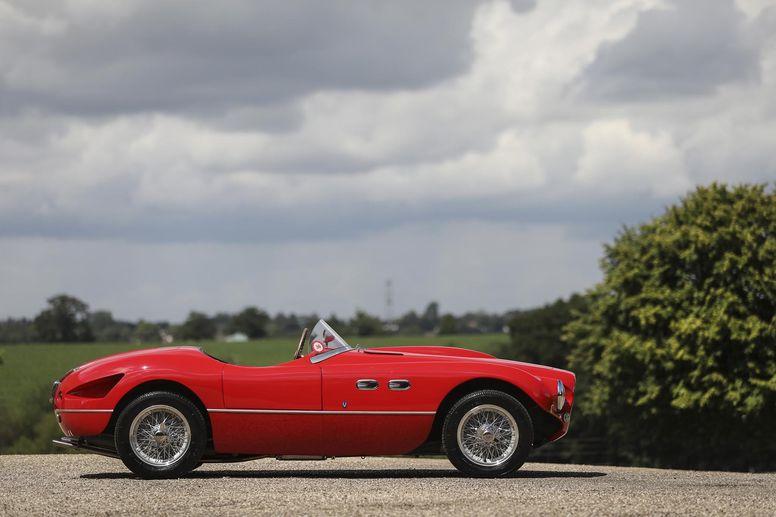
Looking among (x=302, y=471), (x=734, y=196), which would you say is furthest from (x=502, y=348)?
(x=302, y=471)

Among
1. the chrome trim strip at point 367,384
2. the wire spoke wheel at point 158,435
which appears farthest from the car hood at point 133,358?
the chrome trim strip at point 367,384

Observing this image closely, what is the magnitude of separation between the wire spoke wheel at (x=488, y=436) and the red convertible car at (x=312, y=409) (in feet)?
0.04

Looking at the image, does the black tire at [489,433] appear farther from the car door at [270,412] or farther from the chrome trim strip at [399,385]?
A: the car door at [270,412]

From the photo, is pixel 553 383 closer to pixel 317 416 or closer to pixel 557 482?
pixel 557 482

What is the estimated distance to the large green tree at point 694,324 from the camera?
118ft

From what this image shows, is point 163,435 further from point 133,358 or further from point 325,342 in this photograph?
point 325,342

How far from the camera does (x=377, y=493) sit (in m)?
10.9

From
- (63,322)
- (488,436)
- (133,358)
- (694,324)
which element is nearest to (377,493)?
(488,436)

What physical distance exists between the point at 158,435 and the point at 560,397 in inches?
178

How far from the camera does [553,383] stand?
13008 mm

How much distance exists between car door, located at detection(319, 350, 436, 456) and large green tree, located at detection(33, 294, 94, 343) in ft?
239

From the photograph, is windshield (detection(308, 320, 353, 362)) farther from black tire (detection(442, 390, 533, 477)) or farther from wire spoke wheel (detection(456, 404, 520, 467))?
wire spoke wheel (detection(456, 404, 520, 467))

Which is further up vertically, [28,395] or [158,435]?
[158,435]

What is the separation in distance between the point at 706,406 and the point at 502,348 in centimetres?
3429
